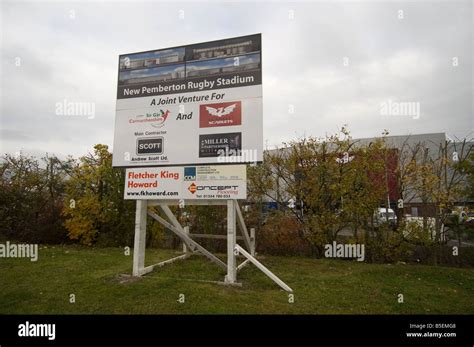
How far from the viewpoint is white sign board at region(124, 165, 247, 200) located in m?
6.68

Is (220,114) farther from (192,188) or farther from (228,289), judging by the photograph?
(228,289)

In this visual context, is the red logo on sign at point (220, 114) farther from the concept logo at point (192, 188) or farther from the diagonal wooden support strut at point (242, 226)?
the diagonal wooden support strut at point (242, 226)

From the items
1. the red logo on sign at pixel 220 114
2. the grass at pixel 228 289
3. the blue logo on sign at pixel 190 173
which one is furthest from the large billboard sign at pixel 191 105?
the grass at pixel 228 289

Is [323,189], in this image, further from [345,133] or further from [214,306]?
[214,306]

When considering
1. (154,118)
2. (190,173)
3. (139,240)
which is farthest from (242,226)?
(154,118)

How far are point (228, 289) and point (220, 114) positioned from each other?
4195 millimetres

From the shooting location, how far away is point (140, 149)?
738 centimetres

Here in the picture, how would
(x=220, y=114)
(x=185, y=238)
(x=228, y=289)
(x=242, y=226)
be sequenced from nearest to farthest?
1. (x=228, y=289)
2. (x=220, y=114)
3. (x=185, y=238)
4. (x=242, y=226)

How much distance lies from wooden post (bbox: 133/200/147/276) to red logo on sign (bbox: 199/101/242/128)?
110 inches

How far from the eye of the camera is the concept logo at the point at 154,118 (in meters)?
7.28

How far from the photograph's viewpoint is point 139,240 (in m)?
7.23

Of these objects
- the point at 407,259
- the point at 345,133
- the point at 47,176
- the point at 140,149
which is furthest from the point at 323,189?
the point at 47,176
